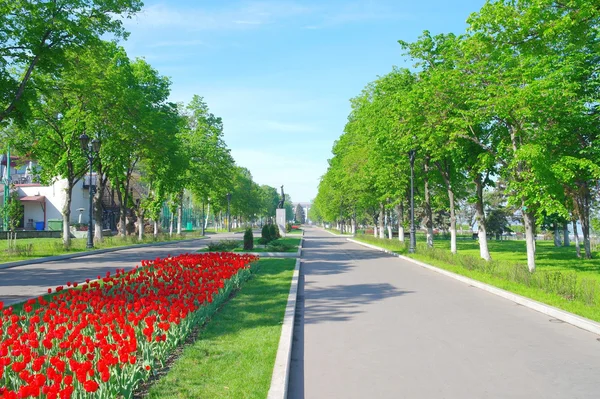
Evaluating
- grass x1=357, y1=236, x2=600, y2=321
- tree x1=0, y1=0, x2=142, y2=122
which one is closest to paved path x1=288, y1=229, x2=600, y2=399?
grass x1=357, y1=236, x2=600, y2=321

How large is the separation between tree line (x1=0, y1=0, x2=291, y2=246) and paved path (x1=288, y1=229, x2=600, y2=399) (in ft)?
51.9

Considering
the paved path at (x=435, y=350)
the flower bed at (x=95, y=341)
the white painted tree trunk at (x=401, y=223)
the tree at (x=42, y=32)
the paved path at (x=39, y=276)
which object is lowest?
the paved path at (x=435, y=350)

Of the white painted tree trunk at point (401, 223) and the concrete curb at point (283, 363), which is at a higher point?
the white painted tree trunk at point (401, 223)

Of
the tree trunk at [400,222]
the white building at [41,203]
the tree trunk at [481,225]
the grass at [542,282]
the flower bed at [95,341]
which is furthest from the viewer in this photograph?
the white building at [41,203]

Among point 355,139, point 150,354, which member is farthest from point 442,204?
point 150,354

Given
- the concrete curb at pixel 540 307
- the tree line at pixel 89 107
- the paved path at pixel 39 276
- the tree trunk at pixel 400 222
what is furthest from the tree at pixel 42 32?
the tree trunk at pixel 400 222

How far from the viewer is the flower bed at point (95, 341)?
15.0 feet

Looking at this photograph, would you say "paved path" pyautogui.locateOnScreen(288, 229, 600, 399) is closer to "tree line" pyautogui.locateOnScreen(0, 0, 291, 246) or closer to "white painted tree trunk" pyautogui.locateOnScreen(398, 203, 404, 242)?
"tree line" pyautogui.locateOnScreen(0, 0, 291, 246)

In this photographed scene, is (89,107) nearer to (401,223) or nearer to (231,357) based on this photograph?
(401,223)

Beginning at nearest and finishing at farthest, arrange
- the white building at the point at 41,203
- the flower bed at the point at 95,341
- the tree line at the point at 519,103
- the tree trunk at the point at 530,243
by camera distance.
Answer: the flower bed at the point at 95,341, the tree line at the point at 519,103, the tree trunk at the point at 530,243, the white building at the point at 41,203

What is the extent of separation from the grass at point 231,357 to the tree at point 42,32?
14943 millimetres

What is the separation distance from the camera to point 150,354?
236 inches

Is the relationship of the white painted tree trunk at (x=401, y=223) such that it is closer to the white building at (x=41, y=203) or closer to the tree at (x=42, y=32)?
the tree at (x=42, y=32)

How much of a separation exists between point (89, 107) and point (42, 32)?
10610mm
